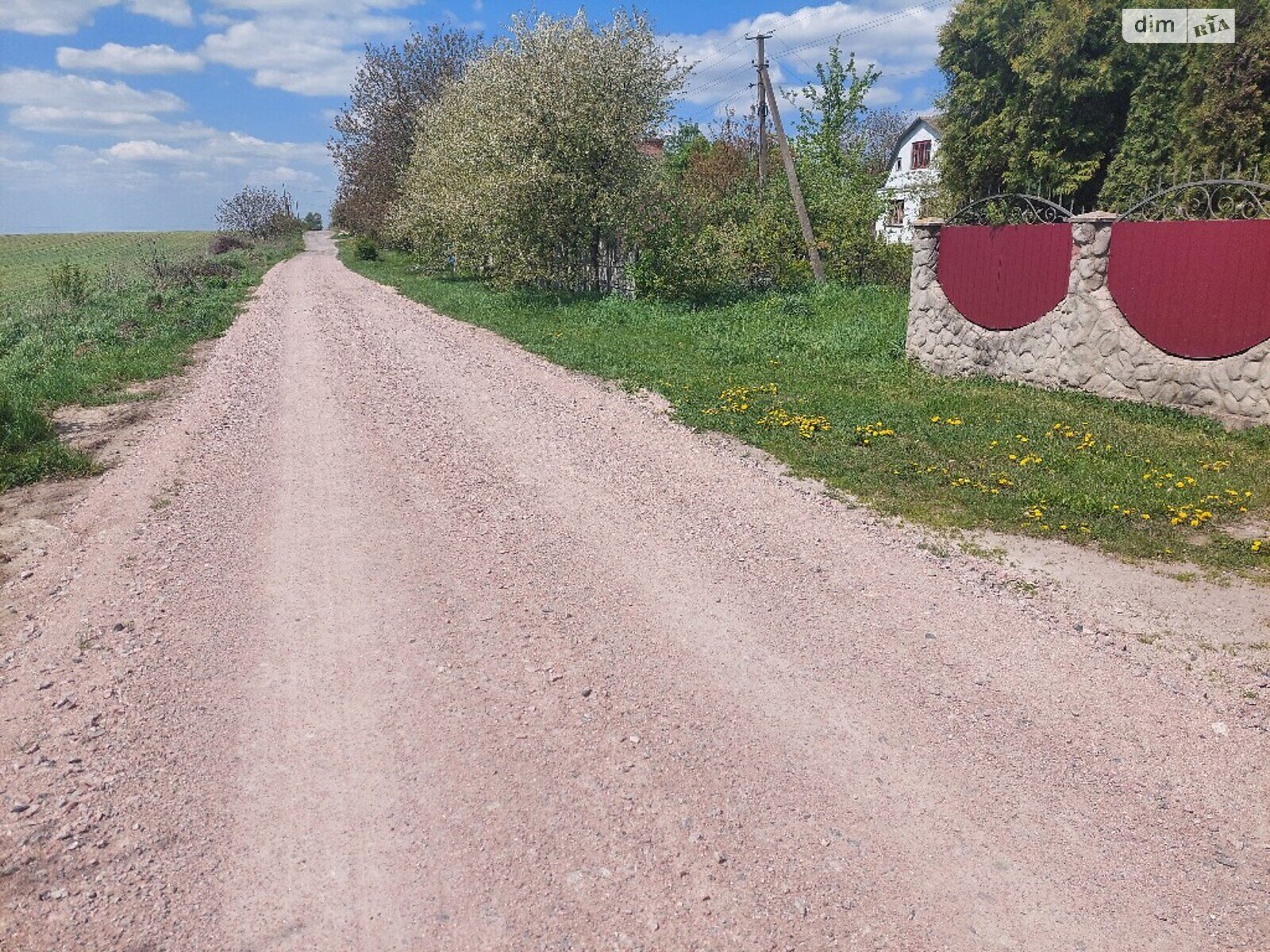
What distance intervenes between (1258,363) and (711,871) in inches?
343

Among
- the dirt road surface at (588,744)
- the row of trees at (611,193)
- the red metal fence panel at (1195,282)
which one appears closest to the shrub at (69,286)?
the row of trees at (611,193)

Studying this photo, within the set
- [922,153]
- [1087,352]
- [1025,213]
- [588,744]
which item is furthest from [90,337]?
[922,153]

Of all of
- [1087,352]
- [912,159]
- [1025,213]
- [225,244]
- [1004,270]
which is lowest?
[1087,352]

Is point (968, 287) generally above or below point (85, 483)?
above

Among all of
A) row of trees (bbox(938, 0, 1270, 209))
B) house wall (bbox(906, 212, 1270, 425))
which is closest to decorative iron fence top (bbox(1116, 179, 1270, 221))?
house wall (bbox(906, 212, 1270, 425))

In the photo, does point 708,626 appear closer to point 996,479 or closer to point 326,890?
point 326,890

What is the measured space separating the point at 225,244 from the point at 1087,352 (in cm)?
6255

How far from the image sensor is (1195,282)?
946 centimetres

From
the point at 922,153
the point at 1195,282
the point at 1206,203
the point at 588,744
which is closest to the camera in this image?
the point at 588,744

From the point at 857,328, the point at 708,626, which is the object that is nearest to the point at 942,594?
the point at 708,626

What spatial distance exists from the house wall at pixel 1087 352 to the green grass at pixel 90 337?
10.7 metres

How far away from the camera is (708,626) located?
5191 millimetres

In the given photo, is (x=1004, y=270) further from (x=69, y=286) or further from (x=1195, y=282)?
(x=69, y=286)

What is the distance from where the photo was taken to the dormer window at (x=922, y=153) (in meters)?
49.9
